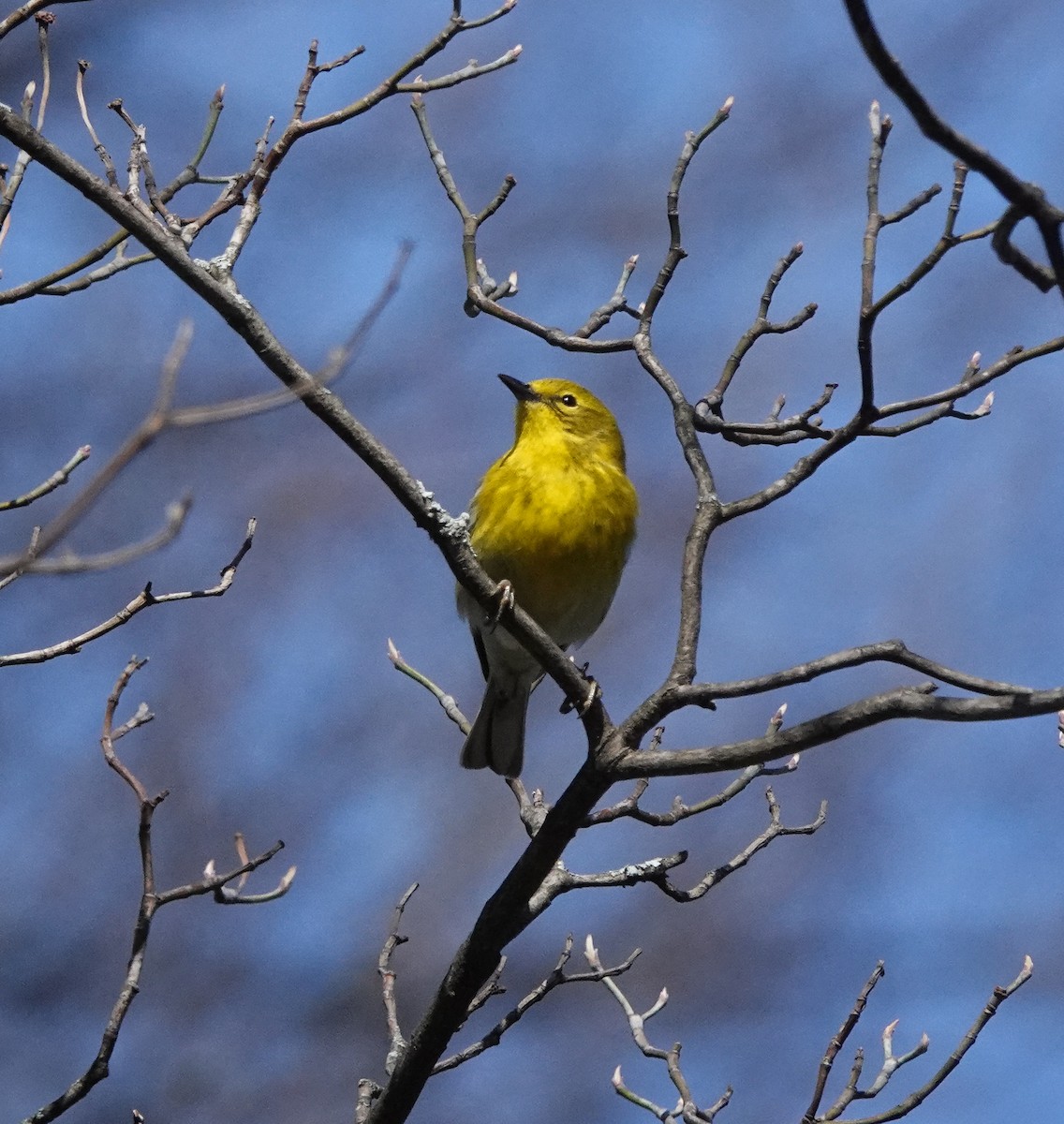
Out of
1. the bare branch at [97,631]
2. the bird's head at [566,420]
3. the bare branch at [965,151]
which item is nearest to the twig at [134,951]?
the bare branch at [97,631]

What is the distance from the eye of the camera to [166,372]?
89.5 inches

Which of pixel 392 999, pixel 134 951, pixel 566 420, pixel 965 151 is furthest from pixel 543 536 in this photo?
pixel 965 151

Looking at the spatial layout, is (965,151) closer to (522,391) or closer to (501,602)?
(501,602)

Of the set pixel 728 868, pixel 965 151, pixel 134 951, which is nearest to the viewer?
pixel 965 151

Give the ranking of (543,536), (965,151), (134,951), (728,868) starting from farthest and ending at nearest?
(543,536) → (728,868) → (134,951) → (965,151)

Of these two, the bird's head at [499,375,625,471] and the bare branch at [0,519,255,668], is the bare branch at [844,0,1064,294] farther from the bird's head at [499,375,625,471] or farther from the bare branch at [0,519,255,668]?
the bird's head at [499,375,625,471]

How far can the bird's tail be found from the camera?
7078mm

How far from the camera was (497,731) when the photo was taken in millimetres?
7402

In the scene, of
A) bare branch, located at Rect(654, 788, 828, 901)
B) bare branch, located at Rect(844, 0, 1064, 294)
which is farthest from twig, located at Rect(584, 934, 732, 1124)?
bare branch, located at Rect(844, 0, 1064, 294)

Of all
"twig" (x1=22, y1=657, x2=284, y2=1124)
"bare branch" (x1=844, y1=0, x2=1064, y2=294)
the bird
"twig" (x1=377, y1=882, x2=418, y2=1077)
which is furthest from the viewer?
the bird

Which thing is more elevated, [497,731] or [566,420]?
[566,420]

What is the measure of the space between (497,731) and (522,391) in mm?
1658

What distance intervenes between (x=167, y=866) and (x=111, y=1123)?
2114 mm

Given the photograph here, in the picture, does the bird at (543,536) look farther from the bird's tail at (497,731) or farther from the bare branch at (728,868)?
the bare branch at (728,868)
